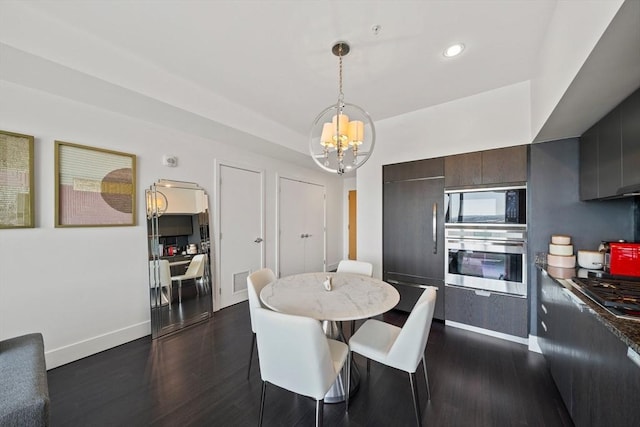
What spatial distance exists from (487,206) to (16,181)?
13.9ft

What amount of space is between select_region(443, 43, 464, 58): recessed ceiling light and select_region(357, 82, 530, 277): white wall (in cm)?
89

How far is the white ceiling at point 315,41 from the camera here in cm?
156

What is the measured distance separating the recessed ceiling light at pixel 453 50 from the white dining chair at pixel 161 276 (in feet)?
11.5

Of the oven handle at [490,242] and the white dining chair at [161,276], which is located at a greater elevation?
the oven handle at [490,242]

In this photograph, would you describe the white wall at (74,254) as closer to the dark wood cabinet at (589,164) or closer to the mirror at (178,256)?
the mirror at (178,256)

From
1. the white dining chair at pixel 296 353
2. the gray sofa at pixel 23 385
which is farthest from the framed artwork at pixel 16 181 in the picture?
the white dining chair at pixel 296 353

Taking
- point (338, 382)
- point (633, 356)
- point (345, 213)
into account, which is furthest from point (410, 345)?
point (345, 213)

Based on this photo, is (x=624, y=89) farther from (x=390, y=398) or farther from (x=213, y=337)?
(x=213, y=337)

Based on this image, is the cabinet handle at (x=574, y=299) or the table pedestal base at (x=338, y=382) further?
the table pedestal base at (x=338, y=382)

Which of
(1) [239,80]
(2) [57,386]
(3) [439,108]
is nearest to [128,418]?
(2) [57,386]

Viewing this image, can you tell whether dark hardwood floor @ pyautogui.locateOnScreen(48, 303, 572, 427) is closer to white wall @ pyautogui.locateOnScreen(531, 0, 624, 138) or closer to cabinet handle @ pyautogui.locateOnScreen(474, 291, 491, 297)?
cabinet handle @ pyautogui.locateOnScreen(474, 291, 491, 297)

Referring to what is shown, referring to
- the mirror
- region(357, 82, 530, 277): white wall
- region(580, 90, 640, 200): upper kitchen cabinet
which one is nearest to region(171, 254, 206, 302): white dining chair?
the mirror

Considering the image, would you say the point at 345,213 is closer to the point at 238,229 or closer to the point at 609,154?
the point at 238,229

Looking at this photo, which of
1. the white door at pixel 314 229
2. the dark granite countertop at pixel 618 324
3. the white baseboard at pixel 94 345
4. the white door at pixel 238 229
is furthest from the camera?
the white door at pixel 314 229
